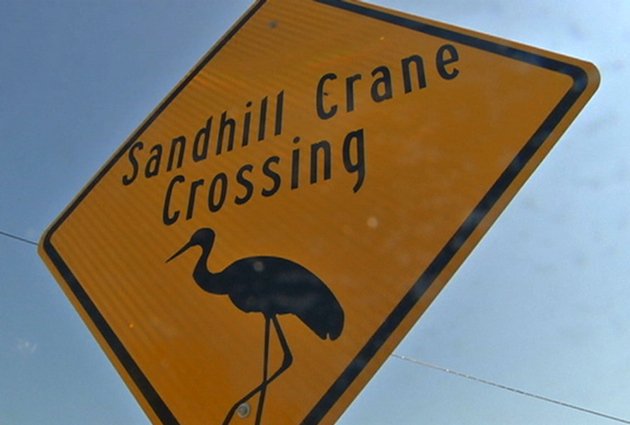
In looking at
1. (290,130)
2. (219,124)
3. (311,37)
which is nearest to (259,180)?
(290,130)

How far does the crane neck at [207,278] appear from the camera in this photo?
1.14 meters

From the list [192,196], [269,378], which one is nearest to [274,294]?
[269,378]

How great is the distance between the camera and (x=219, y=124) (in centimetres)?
143

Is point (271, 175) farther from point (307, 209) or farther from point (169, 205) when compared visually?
point (169, 205)

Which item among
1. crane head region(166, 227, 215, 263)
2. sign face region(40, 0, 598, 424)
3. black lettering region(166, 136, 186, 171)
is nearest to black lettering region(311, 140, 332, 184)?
sign face region(40, 0, 598, 424)

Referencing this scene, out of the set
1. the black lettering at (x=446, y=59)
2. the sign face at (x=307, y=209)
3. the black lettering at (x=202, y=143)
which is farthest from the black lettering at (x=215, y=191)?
the black lettering at (x=446, y=59)

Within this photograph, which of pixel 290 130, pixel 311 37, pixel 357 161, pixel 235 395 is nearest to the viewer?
pixel 235 395

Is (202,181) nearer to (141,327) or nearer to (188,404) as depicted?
(141,327)

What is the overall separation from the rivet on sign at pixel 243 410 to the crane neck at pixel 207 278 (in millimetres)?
200

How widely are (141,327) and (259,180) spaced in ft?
1.10

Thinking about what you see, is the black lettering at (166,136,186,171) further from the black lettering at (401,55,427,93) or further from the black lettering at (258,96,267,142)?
the black lettering at (401,55,427,93)

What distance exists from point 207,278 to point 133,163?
0.46m

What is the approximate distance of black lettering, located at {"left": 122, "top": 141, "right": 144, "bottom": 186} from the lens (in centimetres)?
147

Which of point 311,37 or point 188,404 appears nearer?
point 188,404
